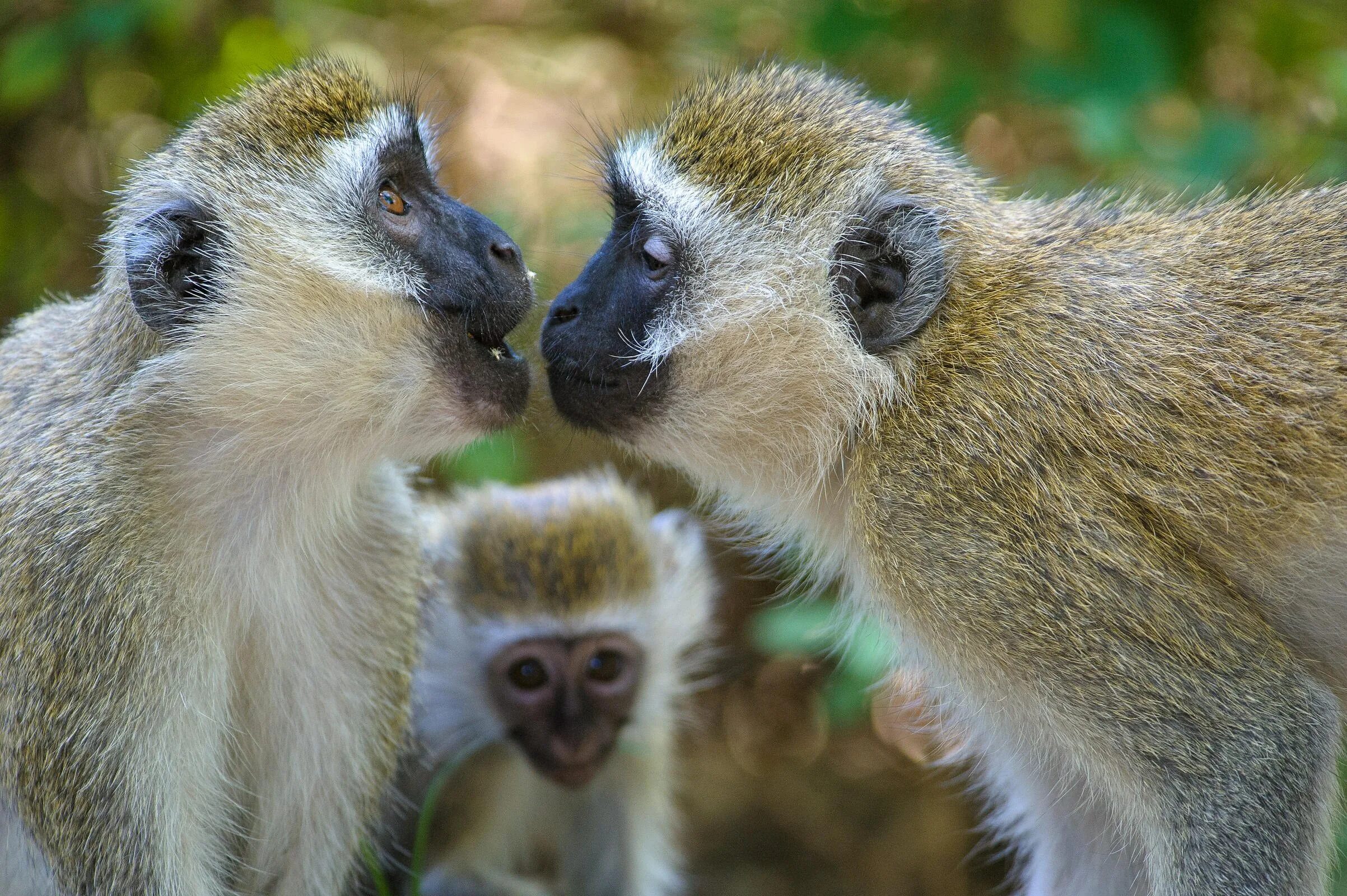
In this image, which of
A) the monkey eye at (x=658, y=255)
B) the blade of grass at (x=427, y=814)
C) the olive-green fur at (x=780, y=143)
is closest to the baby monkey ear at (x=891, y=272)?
the olive-green fur at (x=780, y=143)

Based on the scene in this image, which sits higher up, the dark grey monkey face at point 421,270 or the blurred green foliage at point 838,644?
the dark grey monkey face at point 421,270

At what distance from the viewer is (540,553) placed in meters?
3.89

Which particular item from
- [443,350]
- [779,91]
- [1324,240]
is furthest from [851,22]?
[443,350]

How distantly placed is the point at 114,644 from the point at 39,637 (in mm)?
146

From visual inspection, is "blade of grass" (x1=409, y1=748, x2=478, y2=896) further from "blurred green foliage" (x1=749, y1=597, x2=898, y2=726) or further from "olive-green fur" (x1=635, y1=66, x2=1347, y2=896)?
"olive-green fur" (x1=635, y1=66, x2=1347, y2=896)

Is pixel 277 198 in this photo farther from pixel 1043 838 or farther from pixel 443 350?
pixel 1043 838

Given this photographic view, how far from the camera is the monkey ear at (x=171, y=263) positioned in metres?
2.52

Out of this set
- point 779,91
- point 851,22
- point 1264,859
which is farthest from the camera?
point 851,22

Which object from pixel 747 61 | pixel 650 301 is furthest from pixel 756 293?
pixel 747 61

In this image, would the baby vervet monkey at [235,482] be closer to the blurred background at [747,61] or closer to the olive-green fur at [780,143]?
the olive-green fur at [780,143]

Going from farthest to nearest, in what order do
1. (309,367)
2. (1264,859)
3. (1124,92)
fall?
(1124,92)
(309,367)
(1264,859)

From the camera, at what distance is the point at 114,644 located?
239 centimetres

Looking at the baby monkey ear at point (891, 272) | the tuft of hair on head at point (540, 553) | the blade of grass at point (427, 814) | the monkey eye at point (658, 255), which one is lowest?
the blade of grass at point (427, 814)

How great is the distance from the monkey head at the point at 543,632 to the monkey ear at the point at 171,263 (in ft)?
4.19
